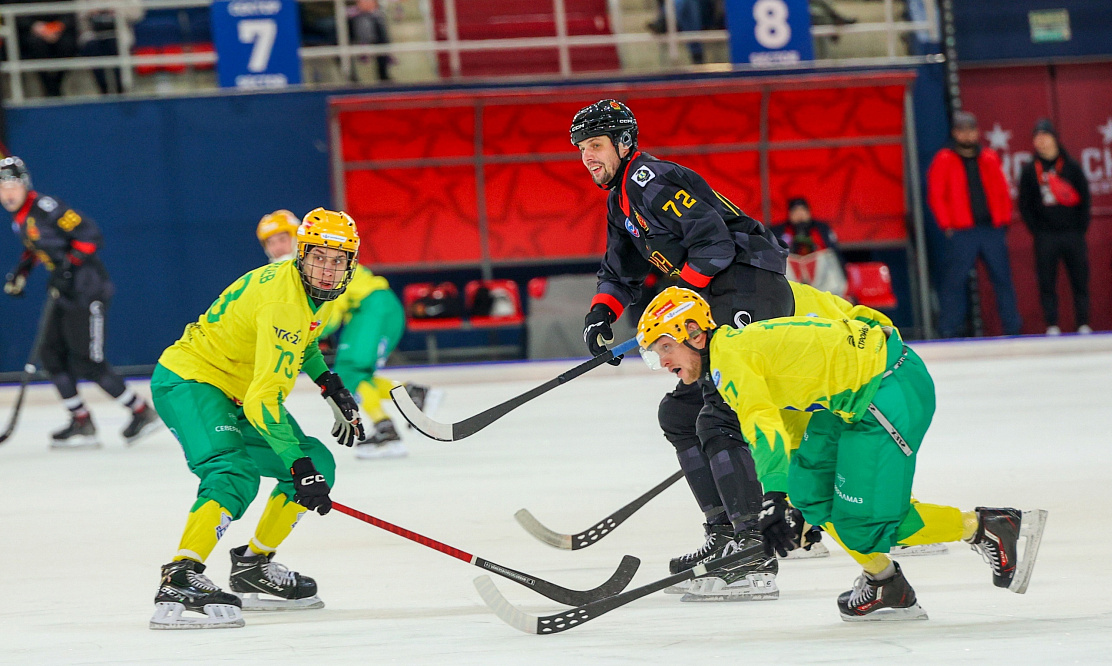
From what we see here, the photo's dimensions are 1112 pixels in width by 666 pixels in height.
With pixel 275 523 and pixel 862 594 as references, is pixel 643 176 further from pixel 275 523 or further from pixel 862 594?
pixel 275 523

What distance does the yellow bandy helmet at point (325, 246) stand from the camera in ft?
11.5

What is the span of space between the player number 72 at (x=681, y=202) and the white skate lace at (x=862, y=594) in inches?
46.7

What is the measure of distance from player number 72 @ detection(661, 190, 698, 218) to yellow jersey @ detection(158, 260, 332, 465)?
3.46ft

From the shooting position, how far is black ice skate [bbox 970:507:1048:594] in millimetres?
3299

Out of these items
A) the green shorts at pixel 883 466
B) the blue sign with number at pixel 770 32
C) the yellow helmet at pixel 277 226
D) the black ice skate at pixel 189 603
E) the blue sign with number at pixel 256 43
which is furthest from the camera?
the blue sign with number at pixel 770 32

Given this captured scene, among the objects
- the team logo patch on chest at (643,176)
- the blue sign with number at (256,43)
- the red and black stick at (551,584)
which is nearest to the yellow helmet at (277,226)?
the team logo patch on chest at (643,176)

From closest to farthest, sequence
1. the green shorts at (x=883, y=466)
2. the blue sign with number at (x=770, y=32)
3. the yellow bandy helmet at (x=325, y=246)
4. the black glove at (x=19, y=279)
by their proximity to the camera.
Result: the green shorts at (x=883, y=466) → the yellow bandy helmet at (x=325, y=246) → the black glove at (x=19, y=279) → the blue sign with number at (x=770, y=32)

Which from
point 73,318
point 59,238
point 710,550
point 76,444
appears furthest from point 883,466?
point 59,238

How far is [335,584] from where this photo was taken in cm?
395

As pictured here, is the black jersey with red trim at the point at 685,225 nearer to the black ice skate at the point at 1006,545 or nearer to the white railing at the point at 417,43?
the black ice skate at the point at 1006,545

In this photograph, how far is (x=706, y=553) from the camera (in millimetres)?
3732

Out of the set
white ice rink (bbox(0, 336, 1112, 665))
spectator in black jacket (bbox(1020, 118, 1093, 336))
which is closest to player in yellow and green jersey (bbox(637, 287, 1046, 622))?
white ice rink (bbox(0, 336, 1112, 665))

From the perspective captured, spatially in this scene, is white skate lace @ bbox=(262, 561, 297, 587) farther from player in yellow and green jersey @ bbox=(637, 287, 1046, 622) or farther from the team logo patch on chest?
the team logo patch on chest

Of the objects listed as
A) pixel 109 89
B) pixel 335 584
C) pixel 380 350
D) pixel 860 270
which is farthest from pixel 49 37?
pixel 335 584
